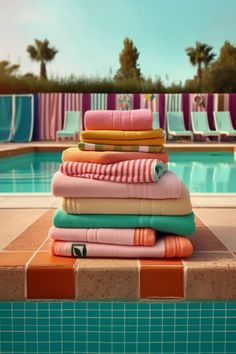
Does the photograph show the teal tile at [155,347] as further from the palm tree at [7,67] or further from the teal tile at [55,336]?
the palm tree at [7,67]

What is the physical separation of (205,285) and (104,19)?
25307 mm

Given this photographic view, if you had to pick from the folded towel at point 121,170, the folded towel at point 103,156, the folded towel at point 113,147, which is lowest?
the folded towel at point 121,170

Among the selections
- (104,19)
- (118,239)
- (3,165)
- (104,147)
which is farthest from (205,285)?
(104,19)

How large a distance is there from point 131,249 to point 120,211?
0.14 meters

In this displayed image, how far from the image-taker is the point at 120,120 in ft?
5.59

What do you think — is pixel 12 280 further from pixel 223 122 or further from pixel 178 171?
pixel 223 122

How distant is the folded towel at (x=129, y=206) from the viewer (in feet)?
5.13

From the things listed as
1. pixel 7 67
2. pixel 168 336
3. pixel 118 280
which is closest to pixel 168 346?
pixel 168 336

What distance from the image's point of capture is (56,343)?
1.54 meters

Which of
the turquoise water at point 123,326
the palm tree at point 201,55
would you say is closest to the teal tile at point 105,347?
the turquoise water at point 123,326

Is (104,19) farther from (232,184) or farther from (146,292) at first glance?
(146,292)

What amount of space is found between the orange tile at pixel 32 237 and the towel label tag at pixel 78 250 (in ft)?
0.70

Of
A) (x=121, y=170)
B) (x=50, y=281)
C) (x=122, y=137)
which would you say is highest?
(x=122, y=137)

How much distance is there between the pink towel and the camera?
1695 mm
